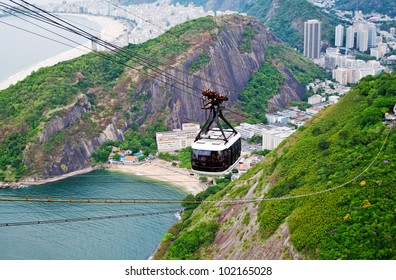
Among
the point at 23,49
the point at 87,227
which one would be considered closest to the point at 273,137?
the point at 87,227

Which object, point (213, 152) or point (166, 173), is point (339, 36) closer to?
point (166, 173)

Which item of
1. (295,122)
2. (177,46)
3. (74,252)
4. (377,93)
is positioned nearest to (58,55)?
(177,46)

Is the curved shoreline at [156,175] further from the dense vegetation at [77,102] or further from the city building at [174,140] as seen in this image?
the city building at [174,140]

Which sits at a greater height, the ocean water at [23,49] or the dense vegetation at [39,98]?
the ocean water at [23,49]

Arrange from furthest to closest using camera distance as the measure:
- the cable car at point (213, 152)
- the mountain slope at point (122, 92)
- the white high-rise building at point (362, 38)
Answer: the white high-rise building at point (362, 38) < the mountain slope at point (122, 92) < the cable car at point (213, 152)

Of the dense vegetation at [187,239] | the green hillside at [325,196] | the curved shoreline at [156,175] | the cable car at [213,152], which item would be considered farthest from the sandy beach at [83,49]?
the cable car at [213,152]

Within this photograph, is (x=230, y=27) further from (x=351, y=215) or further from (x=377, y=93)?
(x=351, y=215)

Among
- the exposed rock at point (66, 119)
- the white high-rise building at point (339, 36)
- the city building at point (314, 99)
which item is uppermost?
the white high-rise building at point (339, 36)
